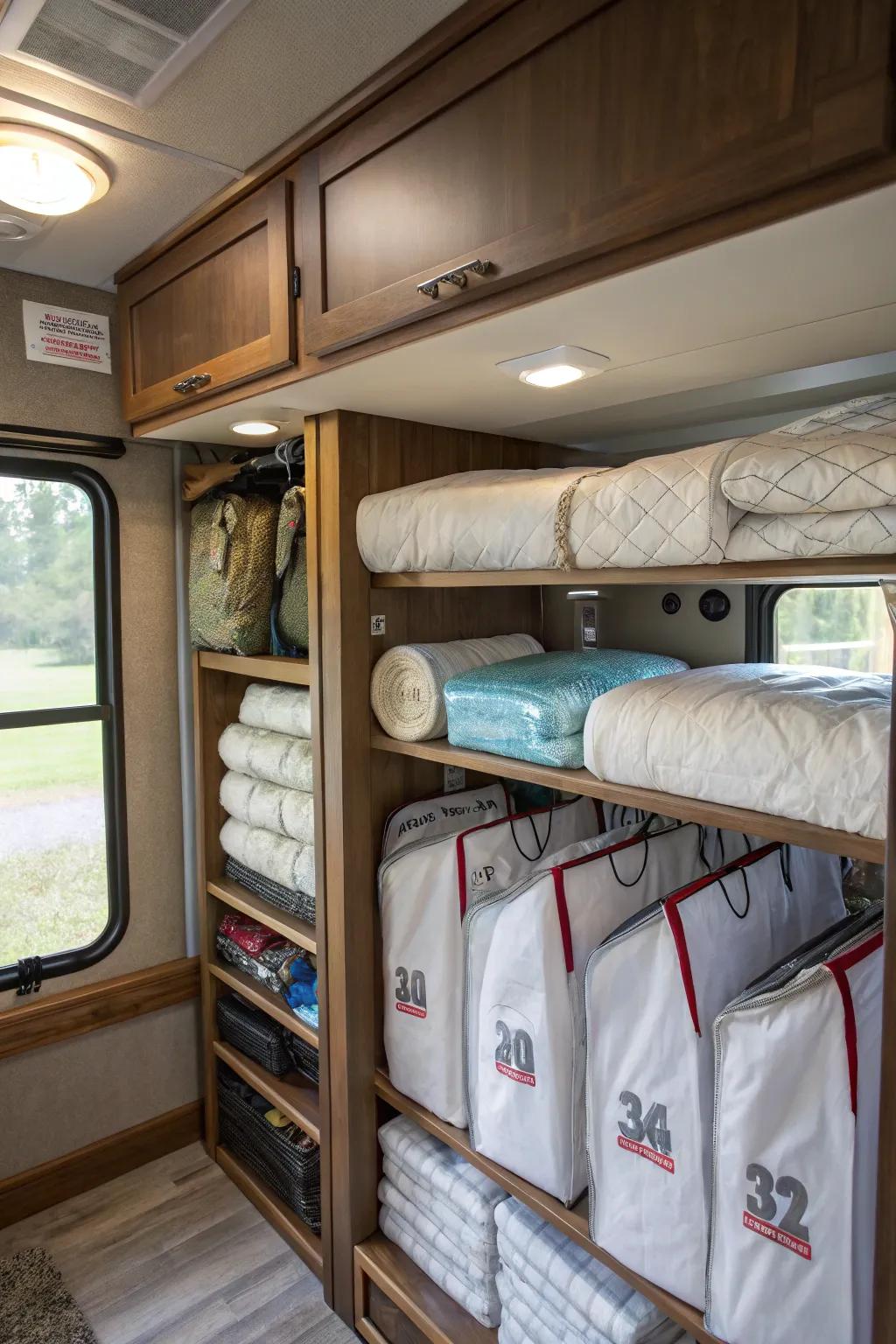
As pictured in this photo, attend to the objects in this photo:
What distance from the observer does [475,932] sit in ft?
5.40

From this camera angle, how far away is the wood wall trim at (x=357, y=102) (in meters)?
1.16

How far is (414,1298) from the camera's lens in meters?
1.82

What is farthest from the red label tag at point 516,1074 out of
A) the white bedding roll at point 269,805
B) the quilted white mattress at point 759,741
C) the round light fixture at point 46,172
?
the round light fixture at point 46,172

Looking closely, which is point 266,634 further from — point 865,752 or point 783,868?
point 865,752

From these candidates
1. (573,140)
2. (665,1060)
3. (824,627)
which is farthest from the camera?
(824,627)

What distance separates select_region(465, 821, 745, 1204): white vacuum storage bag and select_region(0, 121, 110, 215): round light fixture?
1.55 meters

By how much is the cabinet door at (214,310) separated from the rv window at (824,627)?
111 cm

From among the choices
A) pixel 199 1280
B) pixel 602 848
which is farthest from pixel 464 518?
pixel 199 1280

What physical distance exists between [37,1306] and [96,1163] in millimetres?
426

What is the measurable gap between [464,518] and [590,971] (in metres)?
0.84

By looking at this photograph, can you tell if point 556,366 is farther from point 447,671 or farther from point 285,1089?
point 285,1089

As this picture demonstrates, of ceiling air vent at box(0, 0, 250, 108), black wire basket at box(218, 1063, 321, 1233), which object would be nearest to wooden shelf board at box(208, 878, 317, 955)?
black wire basket at box(218, 1063, 321, 1233)

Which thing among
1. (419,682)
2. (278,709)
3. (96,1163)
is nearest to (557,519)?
(419,682)

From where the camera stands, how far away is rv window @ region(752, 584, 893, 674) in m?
1.69
